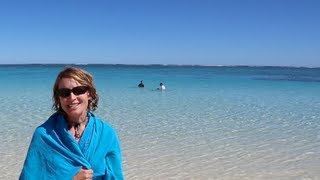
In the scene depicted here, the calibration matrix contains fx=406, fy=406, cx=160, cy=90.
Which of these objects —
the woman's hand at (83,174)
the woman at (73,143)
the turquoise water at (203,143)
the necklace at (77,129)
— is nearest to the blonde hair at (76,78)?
the woman at (73,143)

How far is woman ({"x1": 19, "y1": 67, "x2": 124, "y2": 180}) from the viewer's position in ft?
6.60

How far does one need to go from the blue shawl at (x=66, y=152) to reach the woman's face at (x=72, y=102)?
53mm

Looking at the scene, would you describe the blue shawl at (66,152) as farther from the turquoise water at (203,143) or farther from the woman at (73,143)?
the turquoise water at (203,143)

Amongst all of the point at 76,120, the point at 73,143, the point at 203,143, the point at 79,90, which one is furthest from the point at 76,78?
the point at 203,143

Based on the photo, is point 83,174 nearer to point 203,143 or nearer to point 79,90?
point 79,90

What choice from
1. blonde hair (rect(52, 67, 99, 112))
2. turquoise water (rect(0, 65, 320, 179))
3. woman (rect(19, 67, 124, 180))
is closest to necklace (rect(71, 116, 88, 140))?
woman (rect(19, 67, 124, 180))

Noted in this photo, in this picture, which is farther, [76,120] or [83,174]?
[76,120]

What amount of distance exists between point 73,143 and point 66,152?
57 millimetres

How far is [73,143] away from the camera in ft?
6.56

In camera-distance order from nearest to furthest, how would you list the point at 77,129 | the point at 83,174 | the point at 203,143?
the point at 83,174 → the point at 77,129 → the point at 203,143

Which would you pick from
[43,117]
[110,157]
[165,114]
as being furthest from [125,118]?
[110,157]

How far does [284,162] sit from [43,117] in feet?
26.1

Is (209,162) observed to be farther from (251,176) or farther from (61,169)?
(61,169)

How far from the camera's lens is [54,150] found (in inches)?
79.4
